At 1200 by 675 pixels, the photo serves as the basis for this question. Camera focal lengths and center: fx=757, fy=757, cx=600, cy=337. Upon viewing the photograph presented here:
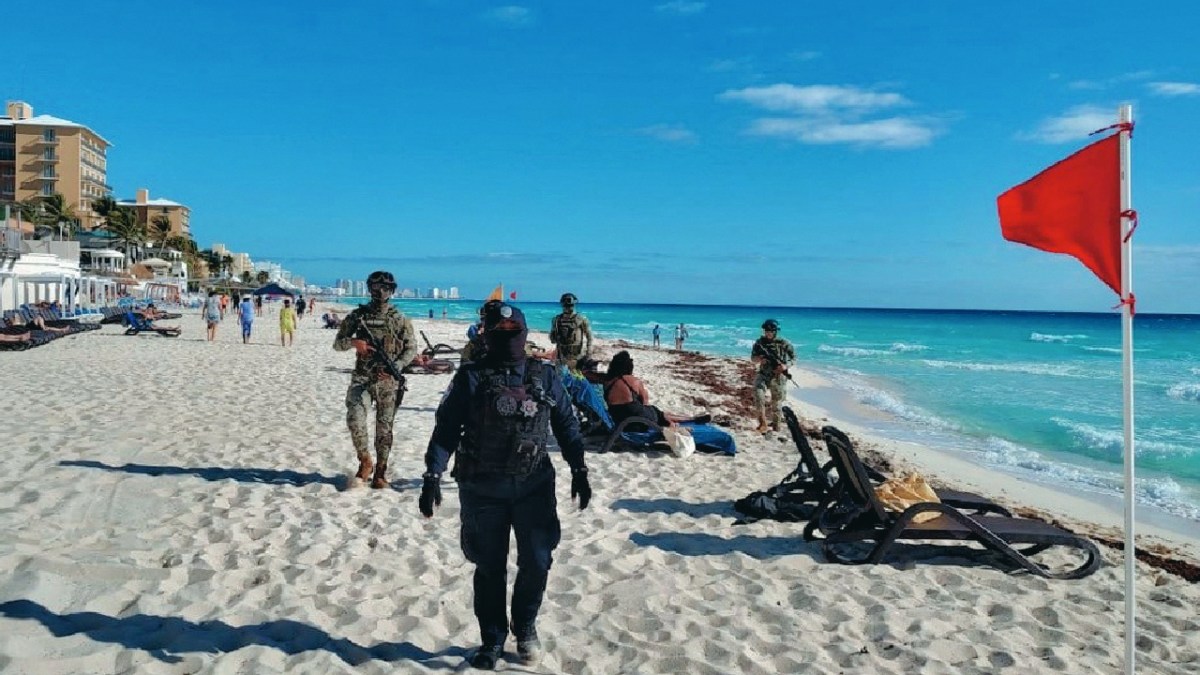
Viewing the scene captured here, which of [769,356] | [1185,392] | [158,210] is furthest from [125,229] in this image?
[1185,392]

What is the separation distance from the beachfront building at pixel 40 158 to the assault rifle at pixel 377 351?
303ft

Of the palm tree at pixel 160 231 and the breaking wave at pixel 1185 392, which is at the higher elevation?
the palm tree at pixel 160 231

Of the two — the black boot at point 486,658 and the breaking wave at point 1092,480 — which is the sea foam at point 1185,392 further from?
the black boot at point 486,658

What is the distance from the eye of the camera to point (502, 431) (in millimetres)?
3604

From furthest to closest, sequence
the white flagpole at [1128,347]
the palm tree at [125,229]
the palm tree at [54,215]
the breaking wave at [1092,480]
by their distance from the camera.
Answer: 1. the palm tree at [125,229]
2. the palm tree at [54,215]
3. the breaking wave at [1092,480]
4. the white flagpole at [1128,347]

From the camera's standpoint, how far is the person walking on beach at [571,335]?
1061cm

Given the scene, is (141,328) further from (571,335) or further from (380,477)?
(380,477)

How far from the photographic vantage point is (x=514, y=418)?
3605mm

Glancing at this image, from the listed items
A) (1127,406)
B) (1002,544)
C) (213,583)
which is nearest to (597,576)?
(213,583)

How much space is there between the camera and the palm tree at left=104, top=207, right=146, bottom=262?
74.1 metres

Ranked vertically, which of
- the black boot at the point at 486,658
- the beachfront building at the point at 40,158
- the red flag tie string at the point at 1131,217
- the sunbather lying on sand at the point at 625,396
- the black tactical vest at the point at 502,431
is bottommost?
the black boot at the point at 486,658

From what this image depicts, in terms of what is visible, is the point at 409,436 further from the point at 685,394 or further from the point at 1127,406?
the point at 685,394

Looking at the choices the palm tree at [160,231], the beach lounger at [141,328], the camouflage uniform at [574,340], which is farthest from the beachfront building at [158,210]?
the camouflage uniform at [574,340]

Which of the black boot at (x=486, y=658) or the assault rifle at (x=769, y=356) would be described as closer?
the black boot at (x=486, y=658)
